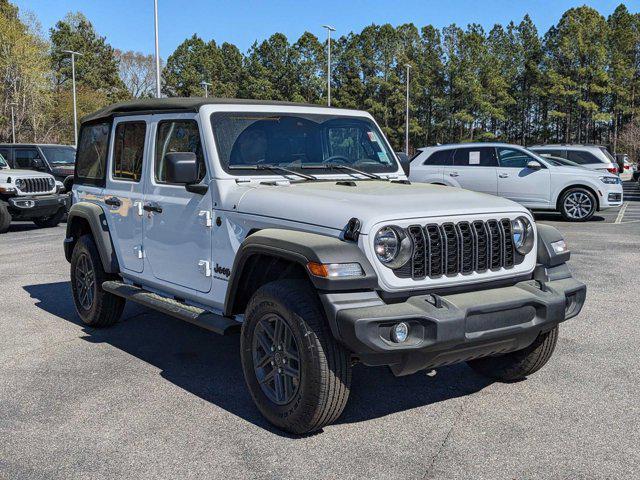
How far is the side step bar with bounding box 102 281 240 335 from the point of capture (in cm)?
438

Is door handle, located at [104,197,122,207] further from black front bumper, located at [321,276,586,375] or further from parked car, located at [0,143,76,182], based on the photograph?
parked car, located at [0,143,76,182]

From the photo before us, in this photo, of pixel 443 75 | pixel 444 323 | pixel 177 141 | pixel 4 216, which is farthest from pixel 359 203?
pixel 443 75

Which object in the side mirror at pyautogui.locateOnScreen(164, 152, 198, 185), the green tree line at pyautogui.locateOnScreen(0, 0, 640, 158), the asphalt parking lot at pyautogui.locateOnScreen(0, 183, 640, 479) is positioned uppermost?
the green tree line at pyautogui.locateOnScreen(0, 0, 640, 158)

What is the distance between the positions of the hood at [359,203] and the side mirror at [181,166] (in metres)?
0.39

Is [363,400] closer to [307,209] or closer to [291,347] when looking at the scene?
[291,347]

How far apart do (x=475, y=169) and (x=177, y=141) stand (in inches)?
467

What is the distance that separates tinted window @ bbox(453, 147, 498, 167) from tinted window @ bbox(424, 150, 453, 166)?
0.15 m

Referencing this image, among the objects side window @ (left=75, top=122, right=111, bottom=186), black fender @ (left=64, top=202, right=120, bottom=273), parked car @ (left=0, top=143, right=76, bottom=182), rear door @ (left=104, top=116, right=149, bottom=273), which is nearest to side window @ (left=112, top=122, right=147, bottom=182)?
rear door @ (left=104, top=116, right=149, bottom=273)

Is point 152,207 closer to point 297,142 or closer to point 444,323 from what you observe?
point 297,142

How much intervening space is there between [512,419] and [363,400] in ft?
3.05

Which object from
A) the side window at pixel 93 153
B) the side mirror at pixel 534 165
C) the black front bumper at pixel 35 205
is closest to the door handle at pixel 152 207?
the side window at pixel 93 153

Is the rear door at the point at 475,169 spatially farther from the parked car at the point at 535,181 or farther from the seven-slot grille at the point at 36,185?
the seven-slot grille at the point at 36,185

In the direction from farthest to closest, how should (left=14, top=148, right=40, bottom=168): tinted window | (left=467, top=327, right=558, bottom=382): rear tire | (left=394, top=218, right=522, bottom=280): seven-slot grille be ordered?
(left=14, top=148, right=40, bottom=168): tinted window < (left=467, top=327, right=558, bottom=382): rear tire < (left=394, top=218, right=522, bottom=280): seven-slot grille

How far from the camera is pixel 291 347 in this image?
151 inches
